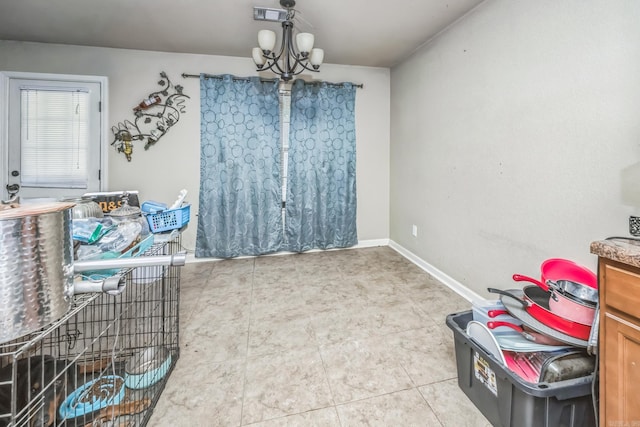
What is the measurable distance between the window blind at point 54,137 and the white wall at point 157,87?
269 millimetres

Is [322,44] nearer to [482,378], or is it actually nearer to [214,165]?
[214,165]

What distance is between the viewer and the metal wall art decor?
3.20 metres

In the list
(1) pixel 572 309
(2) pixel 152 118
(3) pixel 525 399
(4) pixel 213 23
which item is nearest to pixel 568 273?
(1) pixel 572 309

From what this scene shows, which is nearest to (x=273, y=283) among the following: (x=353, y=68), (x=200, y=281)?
(x=200, y=281)

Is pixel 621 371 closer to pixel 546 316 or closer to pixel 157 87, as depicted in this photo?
pixel 546 316

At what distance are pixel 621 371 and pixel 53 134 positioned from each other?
445 centimetres

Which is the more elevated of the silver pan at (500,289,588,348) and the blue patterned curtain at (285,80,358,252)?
the blue patterned curtain at (285,80,358,252)

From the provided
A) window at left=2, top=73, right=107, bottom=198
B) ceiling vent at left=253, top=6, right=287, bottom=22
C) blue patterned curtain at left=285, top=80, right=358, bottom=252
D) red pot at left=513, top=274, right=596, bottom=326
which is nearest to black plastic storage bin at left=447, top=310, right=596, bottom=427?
red pot at left=513, top=274, right=596, bottom=326

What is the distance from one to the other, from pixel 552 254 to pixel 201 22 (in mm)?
3271

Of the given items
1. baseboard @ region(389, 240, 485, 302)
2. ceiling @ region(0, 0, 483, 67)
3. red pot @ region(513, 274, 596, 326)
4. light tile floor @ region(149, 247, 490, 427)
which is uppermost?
ceiling @ region(0, 0, 483, 67)

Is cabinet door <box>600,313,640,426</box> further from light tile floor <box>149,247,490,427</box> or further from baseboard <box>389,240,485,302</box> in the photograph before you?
baseboard <box>389,240,485,302</box>

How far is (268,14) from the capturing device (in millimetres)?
2365

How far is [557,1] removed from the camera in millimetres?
Answer: 1657

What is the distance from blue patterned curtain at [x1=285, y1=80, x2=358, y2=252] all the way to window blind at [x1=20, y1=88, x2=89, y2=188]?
7.25 ft
